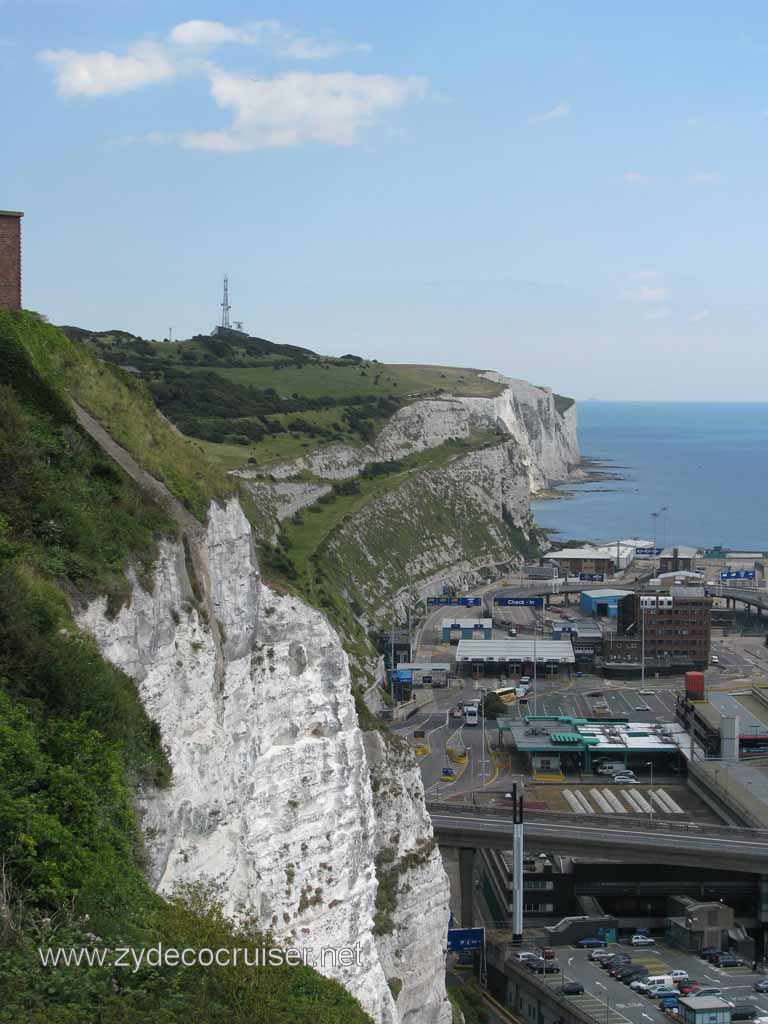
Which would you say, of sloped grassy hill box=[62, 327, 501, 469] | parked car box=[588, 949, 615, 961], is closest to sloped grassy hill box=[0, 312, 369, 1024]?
parked car box=[588, 949, 615, 961]

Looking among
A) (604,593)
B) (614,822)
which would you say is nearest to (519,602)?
(604,593)

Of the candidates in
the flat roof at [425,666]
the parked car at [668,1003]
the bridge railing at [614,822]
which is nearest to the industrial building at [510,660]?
the flat roof at [425,666]

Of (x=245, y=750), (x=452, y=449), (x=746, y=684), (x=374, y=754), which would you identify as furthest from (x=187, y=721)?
(x=452, y=449)

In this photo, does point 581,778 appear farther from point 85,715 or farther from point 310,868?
point 85,715

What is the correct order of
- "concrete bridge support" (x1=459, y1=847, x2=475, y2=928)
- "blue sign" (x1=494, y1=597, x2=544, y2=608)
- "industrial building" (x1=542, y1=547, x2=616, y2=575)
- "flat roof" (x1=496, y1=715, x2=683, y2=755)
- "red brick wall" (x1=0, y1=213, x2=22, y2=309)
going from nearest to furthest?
"red brick wall" (x1=0, y1=213, x2=22, y2=309), "concrete bridge support" (x1=459, y1=847, x2=475, y2=928), "flat roof" (x1=496, y1=715, x2=683, y2=755), "blue sign" (x1=494, y1=597, x2=544, y2=608), "industrial building" (x1=542, y1=547, x2=616, y2=575)

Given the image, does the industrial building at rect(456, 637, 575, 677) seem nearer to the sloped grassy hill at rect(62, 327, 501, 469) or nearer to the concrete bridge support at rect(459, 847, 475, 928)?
the sloped grassy hill at rect(62, 327, 501, 469)

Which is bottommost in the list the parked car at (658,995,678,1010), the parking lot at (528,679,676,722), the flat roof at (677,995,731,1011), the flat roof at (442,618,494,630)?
the parking lot at (528,679,676,722)

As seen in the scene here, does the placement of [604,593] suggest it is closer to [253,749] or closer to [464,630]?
[464,630]
